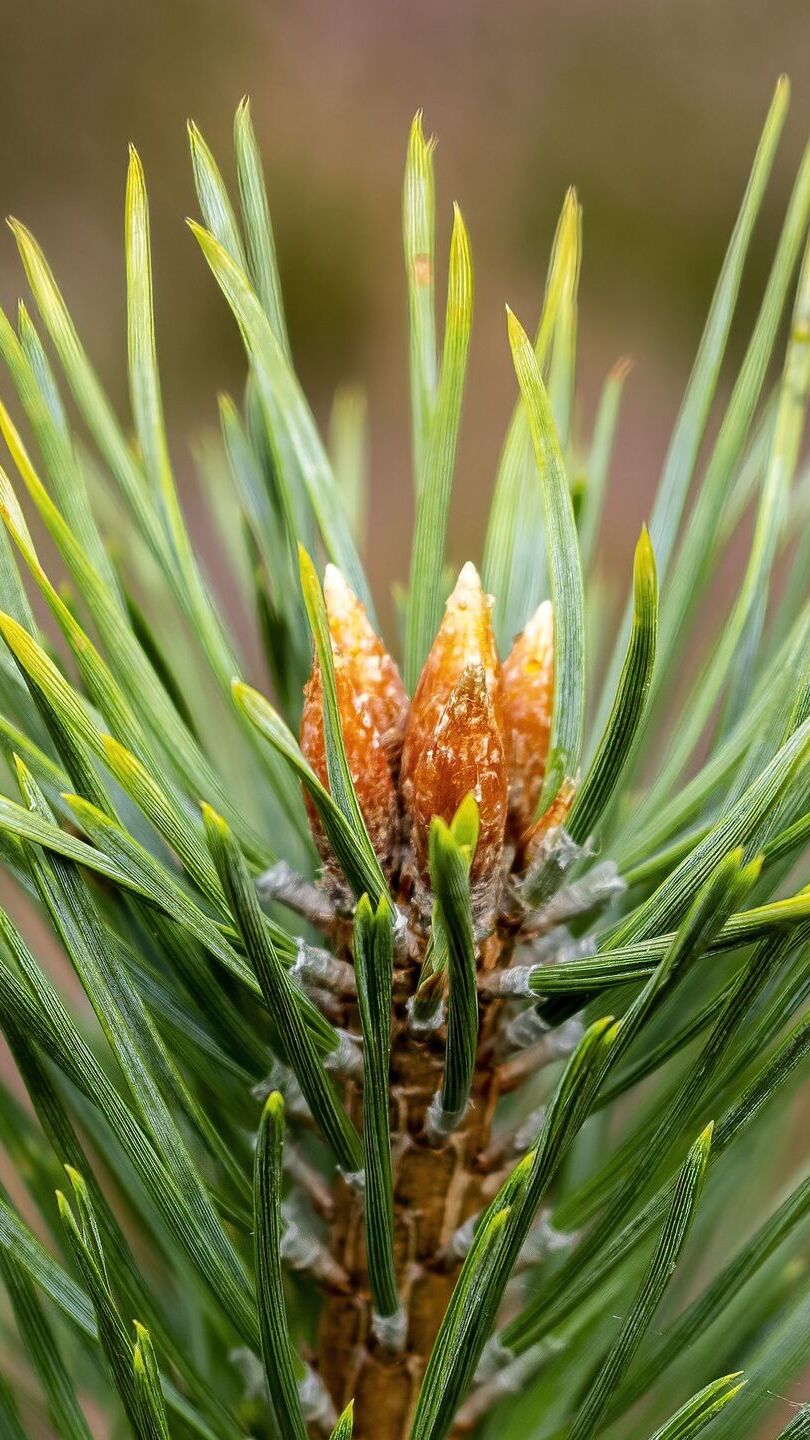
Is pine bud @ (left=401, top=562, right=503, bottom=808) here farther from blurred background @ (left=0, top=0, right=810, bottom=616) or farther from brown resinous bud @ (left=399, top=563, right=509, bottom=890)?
blurred background @ (left=0, top=0, right=810, bottom=616)

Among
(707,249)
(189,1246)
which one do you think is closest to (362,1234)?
(189,1246)

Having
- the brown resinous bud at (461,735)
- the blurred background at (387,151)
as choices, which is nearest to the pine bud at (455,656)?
the brown resinous bud at (461,735)

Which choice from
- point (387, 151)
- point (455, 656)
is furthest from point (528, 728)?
point (387, 151)

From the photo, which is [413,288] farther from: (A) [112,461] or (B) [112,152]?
(B) [112,152]

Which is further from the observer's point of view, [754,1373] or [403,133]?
[403,133]

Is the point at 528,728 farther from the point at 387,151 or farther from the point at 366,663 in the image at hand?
the point at 387,151
